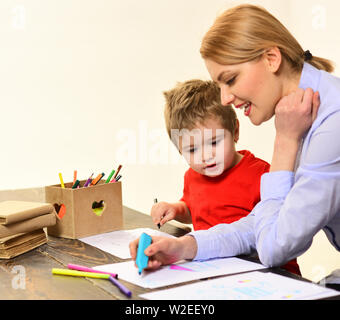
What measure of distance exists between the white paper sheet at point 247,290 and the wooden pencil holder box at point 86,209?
2.03ft

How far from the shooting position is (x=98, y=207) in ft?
5.43

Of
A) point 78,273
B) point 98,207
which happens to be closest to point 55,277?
point 78,273

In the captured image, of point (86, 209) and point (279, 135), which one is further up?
point (279, 135)

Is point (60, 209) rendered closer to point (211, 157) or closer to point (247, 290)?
point (211, 157)

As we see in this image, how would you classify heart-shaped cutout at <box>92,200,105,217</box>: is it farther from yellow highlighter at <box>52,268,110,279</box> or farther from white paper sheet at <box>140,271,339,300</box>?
white paper sheet at <box>140,271,339,300</box>

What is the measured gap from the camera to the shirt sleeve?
3.55 ft

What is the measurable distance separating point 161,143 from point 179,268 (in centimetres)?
247

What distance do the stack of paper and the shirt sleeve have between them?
632 millimetres

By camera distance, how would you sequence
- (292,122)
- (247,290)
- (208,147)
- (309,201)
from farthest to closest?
(208,147)
(292,122)
(309,201)
(247,290)

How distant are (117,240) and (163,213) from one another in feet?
0.80

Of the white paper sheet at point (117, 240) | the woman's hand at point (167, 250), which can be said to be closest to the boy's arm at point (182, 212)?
the white paper sheet at point (117, 240)

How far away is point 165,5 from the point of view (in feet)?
11.5
